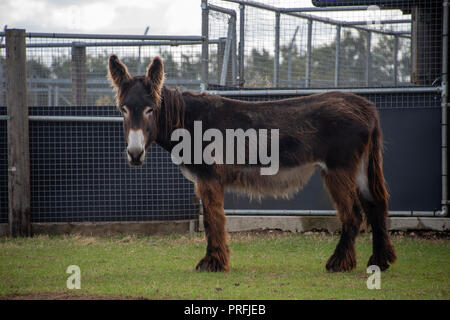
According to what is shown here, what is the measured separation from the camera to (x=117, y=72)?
646cm

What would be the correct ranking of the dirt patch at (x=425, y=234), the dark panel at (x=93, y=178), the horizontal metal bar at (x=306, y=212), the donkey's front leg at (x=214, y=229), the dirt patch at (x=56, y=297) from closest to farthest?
the dirt patch at (x=56, y=297) → the donkey's front leg at (x=214, y=229) → the dirt patch at (x=425, y=234) → the horizontal metal bar at (x=306, y=212) → the dark panel at (x=93, y=178)

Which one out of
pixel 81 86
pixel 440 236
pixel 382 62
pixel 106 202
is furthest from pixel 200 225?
pixel 382 62

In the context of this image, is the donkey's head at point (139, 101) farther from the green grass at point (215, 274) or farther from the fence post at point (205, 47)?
the fence post at point (205, 47)

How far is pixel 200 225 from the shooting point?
950cm

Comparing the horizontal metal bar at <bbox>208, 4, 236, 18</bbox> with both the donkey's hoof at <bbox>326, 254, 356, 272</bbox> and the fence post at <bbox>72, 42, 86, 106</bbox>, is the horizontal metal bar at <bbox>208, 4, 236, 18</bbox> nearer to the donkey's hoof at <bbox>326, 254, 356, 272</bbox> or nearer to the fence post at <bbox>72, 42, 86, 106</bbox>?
the fence post at <bbox>72, 42, 86, 106</bbox>

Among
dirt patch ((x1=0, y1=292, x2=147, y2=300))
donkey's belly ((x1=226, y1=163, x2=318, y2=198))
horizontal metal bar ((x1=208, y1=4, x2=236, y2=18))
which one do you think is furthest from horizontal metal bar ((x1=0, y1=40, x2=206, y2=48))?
dirt patch ((x1=0, y1=292, x2=147, y2=300))

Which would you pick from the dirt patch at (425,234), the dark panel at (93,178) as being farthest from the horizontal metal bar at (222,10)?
the dirt patch at (425,234)

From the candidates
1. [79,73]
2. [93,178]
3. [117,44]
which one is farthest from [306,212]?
[79,73]

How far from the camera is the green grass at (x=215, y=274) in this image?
539 centimetres

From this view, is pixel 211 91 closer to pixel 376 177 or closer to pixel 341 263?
pixel 376 177

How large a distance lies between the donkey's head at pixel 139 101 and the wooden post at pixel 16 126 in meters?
3.23

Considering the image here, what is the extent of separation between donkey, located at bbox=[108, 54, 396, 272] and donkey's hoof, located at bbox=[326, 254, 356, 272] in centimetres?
1
